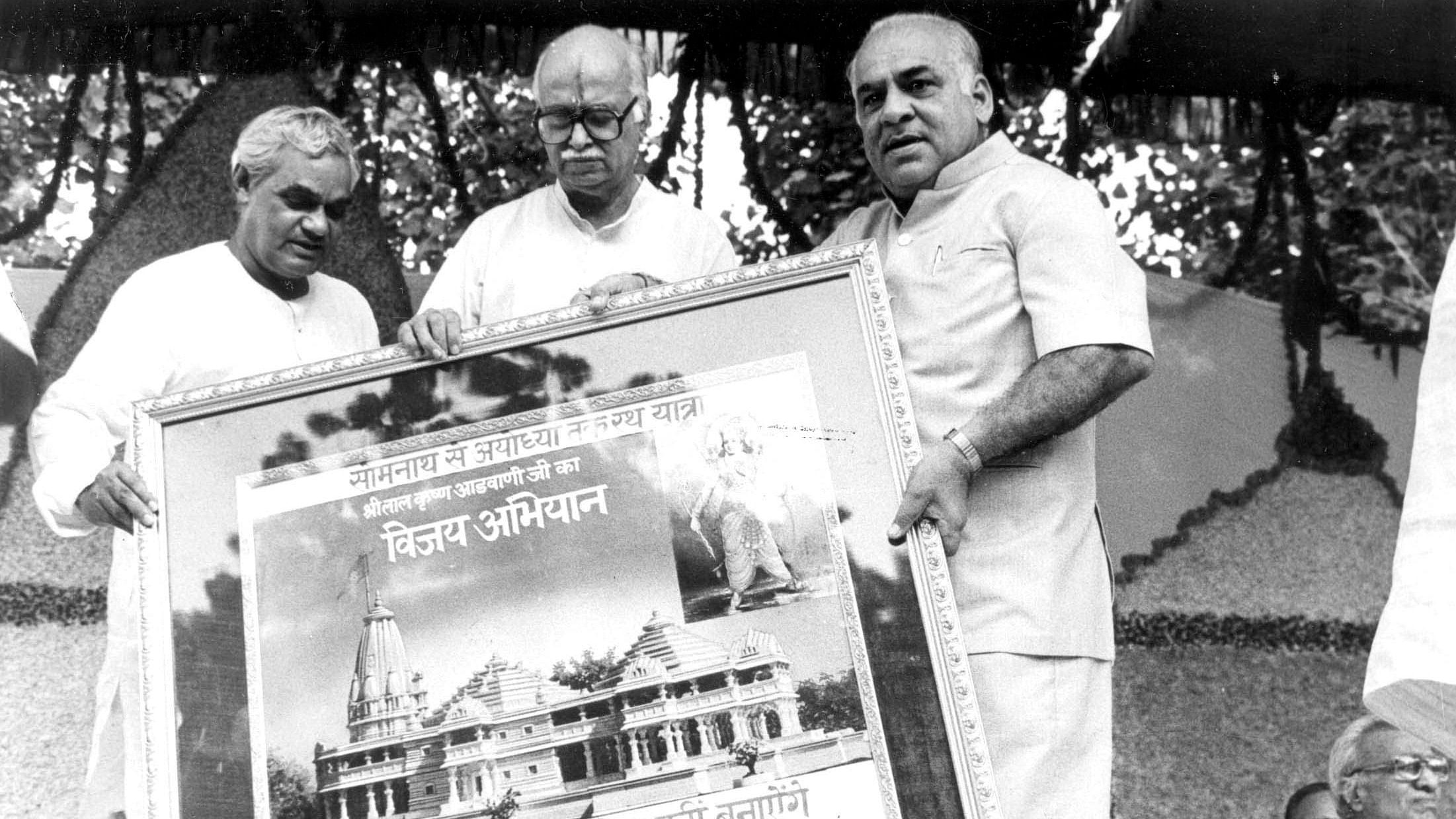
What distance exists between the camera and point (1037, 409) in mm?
2701

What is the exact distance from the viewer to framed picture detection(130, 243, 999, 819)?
2.51 meters

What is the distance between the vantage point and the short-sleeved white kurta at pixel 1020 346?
2746mm

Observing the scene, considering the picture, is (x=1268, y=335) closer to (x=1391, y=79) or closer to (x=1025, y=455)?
(x=1391, y=79)

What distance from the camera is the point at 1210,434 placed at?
4.43m

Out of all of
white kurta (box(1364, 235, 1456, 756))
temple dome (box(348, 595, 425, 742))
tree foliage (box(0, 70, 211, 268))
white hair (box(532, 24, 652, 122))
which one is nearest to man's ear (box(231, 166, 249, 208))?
white hair (box(532, 24, 652, 122))

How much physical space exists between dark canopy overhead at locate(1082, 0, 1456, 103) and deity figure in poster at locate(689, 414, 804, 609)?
87.7 inches

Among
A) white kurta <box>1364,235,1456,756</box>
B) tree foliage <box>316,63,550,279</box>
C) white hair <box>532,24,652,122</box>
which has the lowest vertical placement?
white kurta <box>1364,235,1456,756</box>

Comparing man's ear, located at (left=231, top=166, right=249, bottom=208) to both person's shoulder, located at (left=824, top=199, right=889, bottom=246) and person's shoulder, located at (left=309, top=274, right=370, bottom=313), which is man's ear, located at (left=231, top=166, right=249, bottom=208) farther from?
person's shoulder, located at (left=824, top=199, right=889, bottom=246)

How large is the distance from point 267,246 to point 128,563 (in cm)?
79

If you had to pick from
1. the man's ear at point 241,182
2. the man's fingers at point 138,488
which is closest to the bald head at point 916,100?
the man's ear at point 241,182

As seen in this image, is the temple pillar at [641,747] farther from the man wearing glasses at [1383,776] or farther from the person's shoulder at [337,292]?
the man wearing glasses at [1383,776]

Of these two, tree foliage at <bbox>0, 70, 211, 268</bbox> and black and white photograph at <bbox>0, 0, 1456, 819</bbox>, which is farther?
tree foliage at <bbox>0, 70, 211, 268</bbox>

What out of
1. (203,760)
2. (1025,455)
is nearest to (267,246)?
(203,760)

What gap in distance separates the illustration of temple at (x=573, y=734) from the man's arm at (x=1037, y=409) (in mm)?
405
